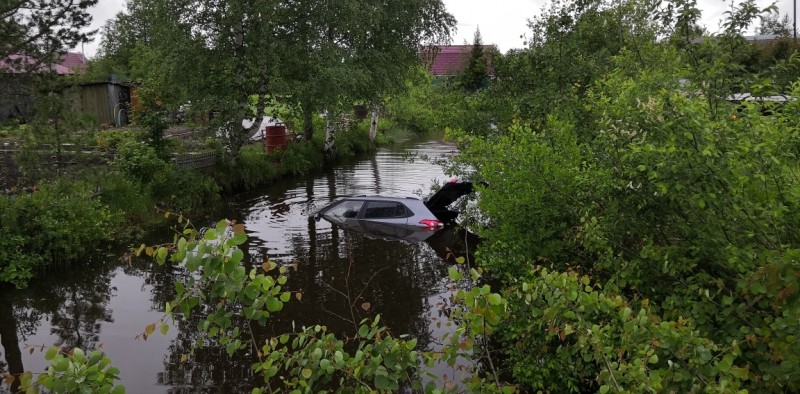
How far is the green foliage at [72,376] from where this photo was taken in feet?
8.39

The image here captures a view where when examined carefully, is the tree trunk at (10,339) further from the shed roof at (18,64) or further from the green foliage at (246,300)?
the green foliage at (246,300)

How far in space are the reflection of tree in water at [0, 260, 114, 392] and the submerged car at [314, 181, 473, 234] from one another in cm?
537

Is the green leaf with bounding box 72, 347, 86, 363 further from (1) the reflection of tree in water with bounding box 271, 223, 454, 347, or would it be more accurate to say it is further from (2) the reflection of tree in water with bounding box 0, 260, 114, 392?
(2) the reflection of tree in water with bounding box 0, 260, 114, 392

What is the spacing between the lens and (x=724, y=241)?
5.08 metres

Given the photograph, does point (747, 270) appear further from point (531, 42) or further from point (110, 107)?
point (110, 107)

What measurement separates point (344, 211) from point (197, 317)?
5487mm

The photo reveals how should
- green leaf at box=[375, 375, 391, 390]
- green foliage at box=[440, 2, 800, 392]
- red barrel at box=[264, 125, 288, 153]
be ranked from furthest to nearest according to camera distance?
red barrel at box=[264, 125, 288, 153] < green foliage at box=[440, 2, 800, 392] < green leaf at box=[375, 375, 391, 390]

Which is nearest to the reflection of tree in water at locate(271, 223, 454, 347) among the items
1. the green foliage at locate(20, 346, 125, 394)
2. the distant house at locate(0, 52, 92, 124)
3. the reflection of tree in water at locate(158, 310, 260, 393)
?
the reflection of tree in water at locate(158, 310, 260, 393)

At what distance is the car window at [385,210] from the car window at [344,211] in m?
0.35

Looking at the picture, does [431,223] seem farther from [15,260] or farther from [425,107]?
[425,107]

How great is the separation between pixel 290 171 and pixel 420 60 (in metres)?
7.92

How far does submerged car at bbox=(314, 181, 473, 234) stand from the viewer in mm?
13211

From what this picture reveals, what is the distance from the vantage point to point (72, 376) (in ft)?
8.61

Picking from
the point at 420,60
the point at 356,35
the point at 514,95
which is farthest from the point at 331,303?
the point at 420,60
